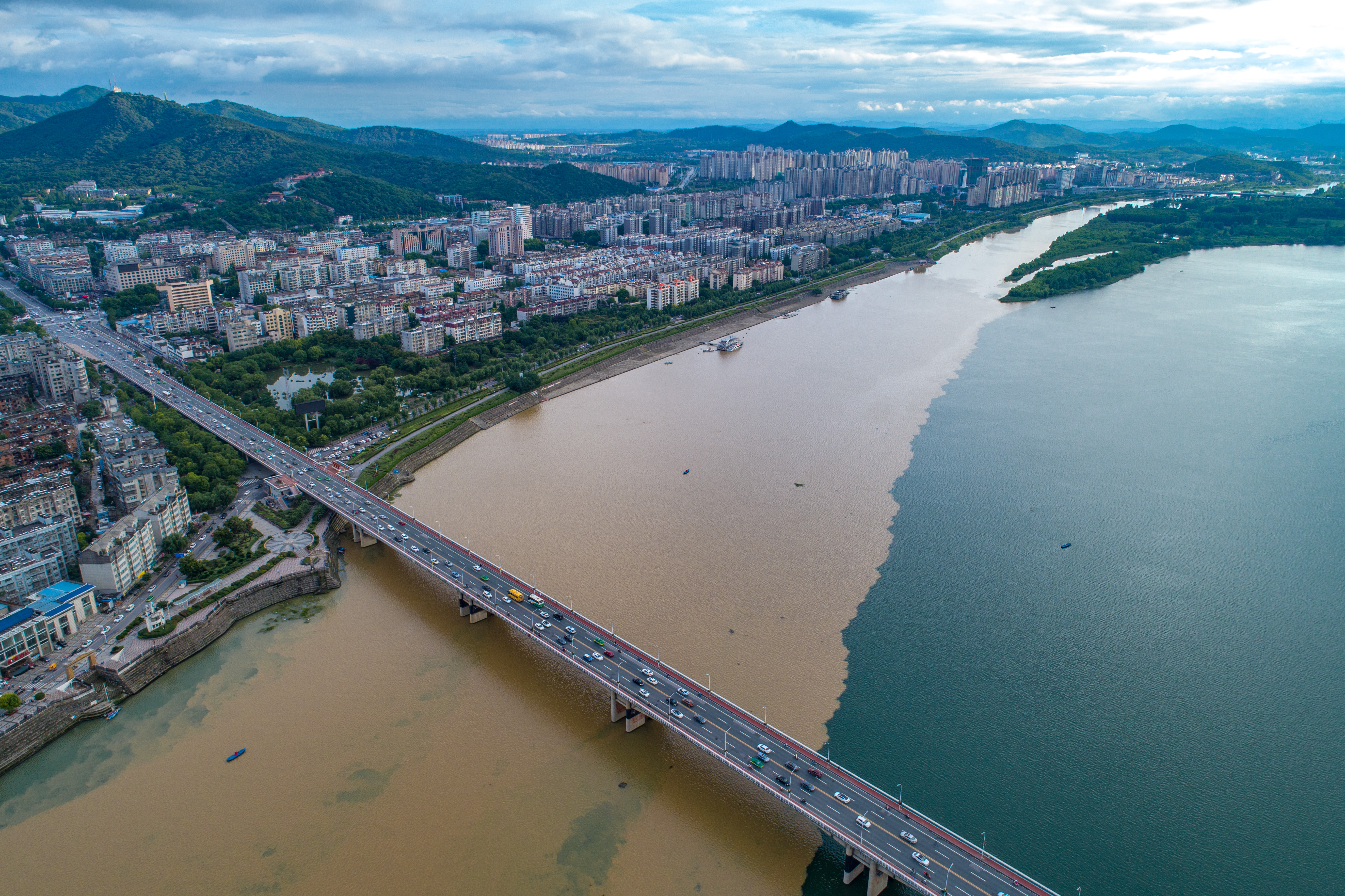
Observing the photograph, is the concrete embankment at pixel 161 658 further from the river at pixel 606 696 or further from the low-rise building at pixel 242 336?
the low-rise building at pixel 242 336

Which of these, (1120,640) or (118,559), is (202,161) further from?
(1120,640)

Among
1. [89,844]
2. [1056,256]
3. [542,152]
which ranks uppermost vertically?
[542,152]

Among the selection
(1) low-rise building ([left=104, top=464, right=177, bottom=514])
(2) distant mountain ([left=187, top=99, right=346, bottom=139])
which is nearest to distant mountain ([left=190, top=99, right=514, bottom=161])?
(2) distant mountain ([left=187, top=99, right=346, bottom=139])

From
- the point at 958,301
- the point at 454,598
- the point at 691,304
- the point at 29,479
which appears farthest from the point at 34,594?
the point at 958,301

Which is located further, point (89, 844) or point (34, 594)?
point (34, 594)

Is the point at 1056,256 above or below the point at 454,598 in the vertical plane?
above

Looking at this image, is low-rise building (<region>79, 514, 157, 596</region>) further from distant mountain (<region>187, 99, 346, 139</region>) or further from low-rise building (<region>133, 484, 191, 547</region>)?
distant mountain (<region>187, 99, 346, 139</region>)

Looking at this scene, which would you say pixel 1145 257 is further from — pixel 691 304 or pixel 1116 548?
pixel 1116 548

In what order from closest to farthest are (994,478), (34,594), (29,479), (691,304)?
(34,594)
(29,479)
(994,478)
(691,304)

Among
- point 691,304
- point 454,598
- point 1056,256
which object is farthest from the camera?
point 1056,256
